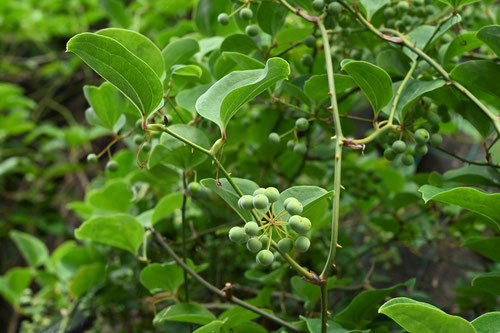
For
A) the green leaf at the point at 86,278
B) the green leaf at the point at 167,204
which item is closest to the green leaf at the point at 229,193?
the green leaf at the point at 167,204

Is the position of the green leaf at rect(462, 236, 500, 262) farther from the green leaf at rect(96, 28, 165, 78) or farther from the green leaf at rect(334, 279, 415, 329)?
the green leaf at rect(96, 28, 165, 78)

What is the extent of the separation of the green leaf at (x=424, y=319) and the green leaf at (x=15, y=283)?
138 cm

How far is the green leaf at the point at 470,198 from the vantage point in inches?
23.2

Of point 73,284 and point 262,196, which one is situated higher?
point 262,196

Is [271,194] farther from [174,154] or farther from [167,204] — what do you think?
[167,204]

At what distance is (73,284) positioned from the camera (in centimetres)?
123

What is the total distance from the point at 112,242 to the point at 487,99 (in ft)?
2.36

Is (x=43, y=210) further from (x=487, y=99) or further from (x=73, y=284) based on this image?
(x=487, y=99)

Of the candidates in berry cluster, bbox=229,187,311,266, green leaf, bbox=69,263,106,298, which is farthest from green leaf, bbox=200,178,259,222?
green leaf, bbox=69,263,106,298

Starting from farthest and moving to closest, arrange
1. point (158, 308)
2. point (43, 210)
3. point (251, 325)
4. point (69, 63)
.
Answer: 1. point (69, 63)
2. point (43, 210)
3. point (158, 308)
4. point (251, 325)

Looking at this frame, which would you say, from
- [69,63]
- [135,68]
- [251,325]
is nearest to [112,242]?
[251,325]

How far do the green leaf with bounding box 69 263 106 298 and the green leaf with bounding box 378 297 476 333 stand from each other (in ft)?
2.99

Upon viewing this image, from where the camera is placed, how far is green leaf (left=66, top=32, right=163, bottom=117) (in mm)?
556

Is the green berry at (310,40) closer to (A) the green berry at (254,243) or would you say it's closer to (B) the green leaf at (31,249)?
(A) the green berry at (254,243)
